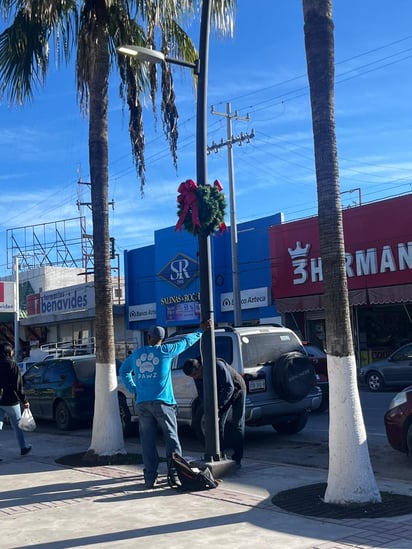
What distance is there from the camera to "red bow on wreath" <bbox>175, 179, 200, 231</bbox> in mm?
8609

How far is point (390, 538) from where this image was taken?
572 centimetres

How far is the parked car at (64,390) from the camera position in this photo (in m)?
15.0

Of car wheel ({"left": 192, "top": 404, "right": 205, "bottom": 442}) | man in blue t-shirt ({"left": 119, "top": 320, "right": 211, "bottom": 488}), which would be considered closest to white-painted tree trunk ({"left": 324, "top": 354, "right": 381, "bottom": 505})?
man in blue t-shirt ({"left": 119, "top": 320, "right": 211, "bottom": 488})

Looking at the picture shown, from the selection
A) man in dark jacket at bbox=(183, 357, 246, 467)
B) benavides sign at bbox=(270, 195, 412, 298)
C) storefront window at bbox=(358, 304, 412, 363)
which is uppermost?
benavides sign at bbox=(270, 195, 412, 298)

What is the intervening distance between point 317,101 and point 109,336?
490 cm

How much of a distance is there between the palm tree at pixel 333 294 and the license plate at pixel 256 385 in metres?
3.97

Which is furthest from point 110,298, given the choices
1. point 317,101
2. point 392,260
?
point 392,260

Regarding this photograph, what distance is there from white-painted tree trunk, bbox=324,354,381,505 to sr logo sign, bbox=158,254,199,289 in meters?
24.7

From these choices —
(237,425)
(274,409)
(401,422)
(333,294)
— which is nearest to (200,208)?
(333,294)

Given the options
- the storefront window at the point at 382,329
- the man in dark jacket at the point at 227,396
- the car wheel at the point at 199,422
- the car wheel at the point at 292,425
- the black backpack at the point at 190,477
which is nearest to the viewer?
the black backpack at the point at 190,477

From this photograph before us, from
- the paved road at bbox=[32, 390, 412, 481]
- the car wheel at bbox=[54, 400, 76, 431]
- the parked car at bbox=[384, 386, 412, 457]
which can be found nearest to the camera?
the parked car at bbox=[384, 386, 412, 457]

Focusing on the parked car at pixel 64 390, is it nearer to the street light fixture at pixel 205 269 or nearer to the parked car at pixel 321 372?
the parked car at pixel 321 372

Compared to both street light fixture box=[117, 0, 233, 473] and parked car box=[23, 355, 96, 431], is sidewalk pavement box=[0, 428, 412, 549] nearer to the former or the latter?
street light fixture box=[117, 0, 233, 473]

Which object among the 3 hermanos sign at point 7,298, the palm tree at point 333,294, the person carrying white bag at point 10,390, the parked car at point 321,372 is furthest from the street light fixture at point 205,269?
the 3 hermanos sign at point 7,298
